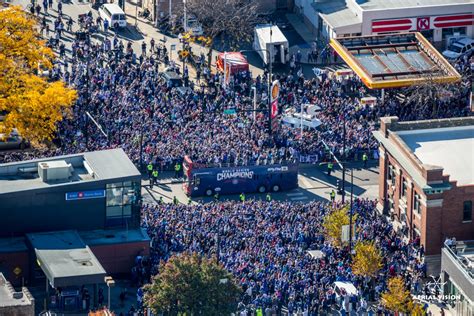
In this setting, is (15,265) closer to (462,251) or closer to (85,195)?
(85,195)

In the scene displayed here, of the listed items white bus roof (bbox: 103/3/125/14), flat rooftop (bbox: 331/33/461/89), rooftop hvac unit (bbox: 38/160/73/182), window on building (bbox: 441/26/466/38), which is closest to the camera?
rooftop hvac unit (bbox: 38/160/73/182)

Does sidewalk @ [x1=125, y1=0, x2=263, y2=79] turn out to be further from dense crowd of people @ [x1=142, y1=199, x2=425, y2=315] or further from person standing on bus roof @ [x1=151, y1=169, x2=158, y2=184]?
dense crowd of people @ [x1=142, y1=199, x2=425, y2=315]

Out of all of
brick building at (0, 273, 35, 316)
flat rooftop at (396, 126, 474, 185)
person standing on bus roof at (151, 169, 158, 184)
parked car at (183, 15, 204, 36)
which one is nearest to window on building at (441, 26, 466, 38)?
parked car at (183, 15, 204, 36)

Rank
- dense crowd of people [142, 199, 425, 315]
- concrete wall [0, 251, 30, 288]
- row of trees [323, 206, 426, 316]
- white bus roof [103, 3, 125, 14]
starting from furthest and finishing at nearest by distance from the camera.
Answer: white bus roof [103, 3, 125, 14] < concrete wall [0, 251, 30, 288] < dense crowd of people [142, 199, 425, 315] < row of trees [323, 206, 426, 316]

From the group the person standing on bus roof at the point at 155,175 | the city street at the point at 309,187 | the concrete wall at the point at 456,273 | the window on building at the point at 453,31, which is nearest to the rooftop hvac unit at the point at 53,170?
the city street at the point at 309,187

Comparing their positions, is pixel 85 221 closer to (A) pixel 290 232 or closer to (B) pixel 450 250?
(A) pixel 290 232

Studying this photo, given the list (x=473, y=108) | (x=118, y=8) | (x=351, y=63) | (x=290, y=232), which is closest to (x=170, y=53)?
(x=118, y=8)
